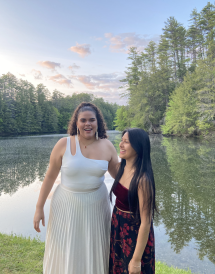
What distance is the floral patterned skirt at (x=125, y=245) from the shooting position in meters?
1.66

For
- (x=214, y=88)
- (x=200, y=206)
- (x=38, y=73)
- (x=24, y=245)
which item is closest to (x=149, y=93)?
(x=214, y=88)

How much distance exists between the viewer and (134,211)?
5.41 feet

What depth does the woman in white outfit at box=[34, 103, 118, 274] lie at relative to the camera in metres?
1.80

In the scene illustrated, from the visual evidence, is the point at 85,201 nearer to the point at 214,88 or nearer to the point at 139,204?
the point at 139,204

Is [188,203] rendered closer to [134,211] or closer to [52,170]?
[134,211]

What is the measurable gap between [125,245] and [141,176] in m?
0.62

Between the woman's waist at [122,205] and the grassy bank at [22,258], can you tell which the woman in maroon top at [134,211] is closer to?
the woman's waist at [122,205]

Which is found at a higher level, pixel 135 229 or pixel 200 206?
pixel 135 229

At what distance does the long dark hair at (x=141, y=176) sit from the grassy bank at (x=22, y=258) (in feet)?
5.84

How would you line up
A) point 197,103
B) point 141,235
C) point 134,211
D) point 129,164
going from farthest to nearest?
point 197,103
point 129,164
point 134,211
point 141,235

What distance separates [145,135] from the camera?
1670 mm

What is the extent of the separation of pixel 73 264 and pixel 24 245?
1.97m

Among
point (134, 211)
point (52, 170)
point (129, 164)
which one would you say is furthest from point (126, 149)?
point (52, 170)

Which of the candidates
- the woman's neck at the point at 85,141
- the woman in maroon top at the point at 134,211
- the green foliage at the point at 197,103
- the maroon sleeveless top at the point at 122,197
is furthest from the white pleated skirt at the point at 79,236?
the green foliage at the point at 197,103
